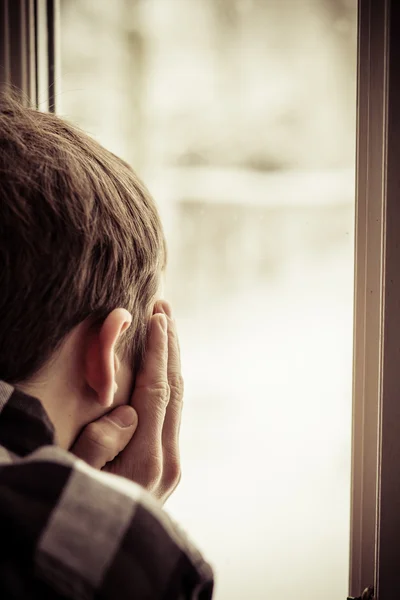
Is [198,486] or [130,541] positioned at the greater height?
[130,541]

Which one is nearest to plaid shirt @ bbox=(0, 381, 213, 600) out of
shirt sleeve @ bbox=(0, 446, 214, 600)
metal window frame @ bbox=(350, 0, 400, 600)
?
shirt sleeve @ bbox=(0, 446, 214, 600)

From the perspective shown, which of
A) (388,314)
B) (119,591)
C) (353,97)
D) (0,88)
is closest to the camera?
(119,591)

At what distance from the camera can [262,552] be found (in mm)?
1018

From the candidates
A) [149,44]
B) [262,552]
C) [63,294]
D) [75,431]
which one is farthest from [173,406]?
[149,44]

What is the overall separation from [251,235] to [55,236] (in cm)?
47

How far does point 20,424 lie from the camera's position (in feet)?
1.81

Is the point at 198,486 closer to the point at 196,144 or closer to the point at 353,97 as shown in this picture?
the point at 196,144

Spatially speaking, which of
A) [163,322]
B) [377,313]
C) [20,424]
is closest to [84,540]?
[20,424]

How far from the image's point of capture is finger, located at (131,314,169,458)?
75cm

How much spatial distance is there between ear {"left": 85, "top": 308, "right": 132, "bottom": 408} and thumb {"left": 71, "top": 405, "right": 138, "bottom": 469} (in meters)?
0.07

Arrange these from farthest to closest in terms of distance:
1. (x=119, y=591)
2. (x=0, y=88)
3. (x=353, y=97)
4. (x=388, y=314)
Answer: (x=0, y=88) → (x=353, y=97) → (x=388, y=314) → (x=119, y=591)

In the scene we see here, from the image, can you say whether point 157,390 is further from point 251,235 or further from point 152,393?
point 251,235

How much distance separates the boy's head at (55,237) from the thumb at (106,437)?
0.14 m

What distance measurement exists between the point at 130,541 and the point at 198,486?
2.08ft
